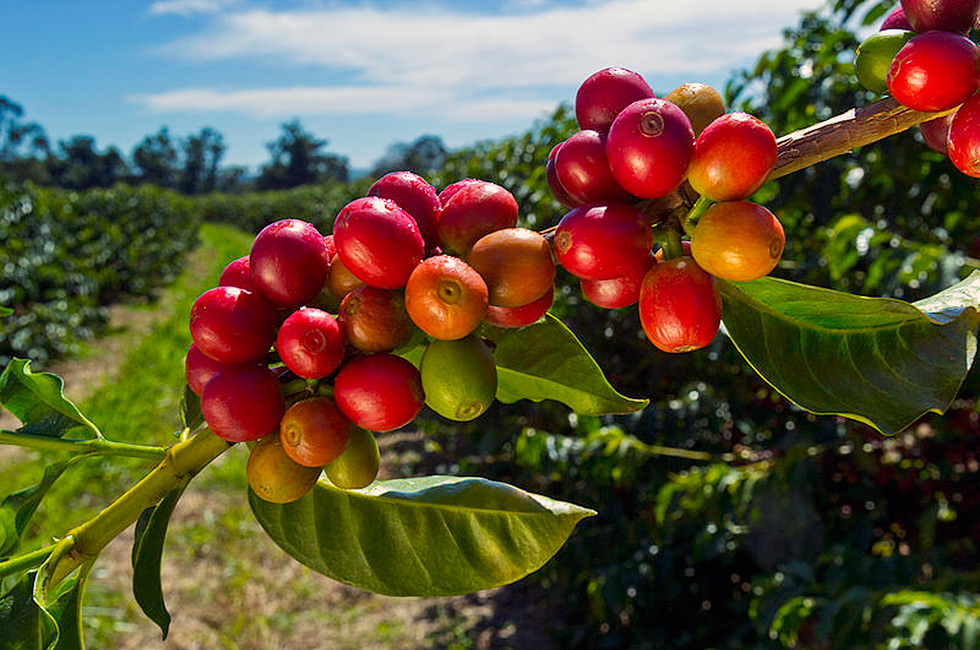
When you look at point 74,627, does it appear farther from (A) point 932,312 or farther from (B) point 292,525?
(A) point 932,312

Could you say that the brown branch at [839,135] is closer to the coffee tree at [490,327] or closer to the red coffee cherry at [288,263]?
the coffee tree at [490,327]

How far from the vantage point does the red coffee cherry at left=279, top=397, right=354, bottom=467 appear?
1.85 feet

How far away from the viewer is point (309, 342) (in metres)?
0.56

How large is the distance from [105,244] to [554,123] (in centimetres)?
1572

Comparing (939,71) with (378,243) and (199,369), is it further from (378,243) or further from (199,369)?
(199,369)

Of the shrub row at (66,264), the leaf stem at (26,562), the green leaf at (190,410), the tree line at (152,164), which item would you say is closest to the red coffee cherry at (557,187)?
the green leaf at (190,410)

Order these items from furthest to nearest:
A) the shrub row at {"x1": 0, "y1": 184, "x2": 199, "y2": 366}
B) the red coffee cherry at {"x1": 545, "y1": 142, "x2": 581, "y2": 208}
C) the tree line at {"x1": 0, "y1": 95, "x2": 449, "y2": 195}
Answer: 1. the tree line at {"x1": 0, "y1": 95, "x2": 449, "y2": 195}
2. the shrub row at {"x1": 0, "y1": 184, "x2": 199, "y2": 366}
3. the red coffee cherry at {"x1": 545, "y1": 142, "x2": 581, "y2": 208}

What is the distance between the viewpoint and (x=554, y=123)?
16.8ft

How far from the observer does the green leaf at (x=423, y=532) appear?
66 centimetres

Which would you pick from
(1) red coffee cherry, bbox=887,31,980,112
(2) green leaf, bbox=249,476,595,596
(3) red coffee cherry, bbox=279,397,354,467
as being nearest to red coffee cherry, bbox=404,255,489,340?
(3) red coffee cherry, bbox=279,397,354,467

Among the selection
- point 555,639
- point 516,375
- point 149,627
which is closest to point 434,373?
point 516,375

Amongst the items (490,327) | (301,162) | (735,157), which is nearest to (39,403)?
(490,327)

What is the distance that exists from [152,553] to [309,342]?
24 centimetres

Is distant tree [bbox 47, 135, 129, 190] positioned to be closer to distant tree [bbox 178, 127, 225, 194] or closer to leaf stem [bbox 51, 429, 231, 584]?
distant tree [bbox 178, 127, 225, 194]
